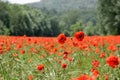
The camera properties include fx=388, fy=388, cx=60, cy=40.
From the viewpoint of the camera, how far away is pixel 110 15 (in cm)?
4266

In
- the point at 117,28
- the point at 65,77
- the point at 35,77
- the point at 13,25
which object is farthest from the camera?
the point at 13,25

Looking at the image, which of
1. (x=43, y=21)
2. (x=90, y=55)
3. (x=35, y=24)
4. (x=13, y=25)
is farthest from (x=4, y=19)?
(x=90, y=55)

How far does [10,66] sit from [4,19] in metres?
68.6

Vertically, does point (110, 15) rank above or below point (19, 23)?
above

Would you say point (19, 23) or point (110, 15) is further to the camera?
point (19, 23)

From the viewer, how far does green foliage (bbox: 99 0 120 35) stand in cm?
4148

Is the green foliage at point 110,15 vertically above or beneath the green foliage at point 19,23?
above

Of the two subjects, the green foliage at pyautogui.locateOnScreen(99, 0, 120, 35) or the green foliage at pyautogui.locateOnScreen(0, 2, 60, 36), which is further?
the green foliage at pyautogui.locateOnScreen(0, 2, 60, 36)

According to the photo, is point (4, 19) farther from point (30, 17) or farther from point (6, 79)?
point (6, 79)

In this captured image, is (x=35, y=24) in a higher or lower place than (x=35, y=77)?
lower

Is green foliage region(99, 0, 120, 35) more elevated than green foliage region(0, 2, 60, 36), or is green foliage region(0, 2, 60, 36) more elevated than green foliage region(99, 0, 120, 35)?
green foliage region(99, 0, 120, 35)

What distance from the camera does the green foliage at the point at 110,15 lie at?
41484 millimetres

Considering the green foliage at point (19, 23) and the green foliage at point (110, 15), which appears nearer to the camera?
the green foliage at point (110, 15)

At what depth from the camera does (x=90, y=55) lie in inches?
274
